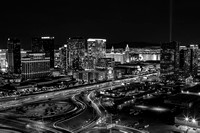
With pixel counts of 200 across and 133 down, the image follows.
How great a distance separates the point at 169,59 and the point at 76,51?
27.2 meters

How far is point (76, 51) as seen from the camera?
72812mm

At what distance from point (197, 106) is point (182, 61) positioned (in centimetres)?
3866

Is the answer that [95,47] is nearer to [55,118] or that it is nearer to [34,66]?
[34,66]

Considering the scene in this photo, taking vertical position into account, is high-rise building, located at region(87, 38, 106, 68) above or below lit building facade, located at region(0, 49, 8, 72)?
above

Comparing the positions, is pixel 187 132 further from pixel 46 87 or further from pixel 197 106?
pixel 46 87

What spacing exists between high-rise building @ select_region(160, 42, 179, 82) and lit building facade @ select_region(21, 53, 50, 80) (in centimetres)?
2754

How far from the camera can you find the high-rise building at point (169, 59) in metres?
57.3

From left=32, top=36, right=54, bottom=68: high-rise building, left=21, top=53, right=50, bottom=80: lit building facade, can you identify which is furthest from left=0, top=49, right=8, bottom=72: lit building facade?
left=21, top=53, right=50, bottom=80: lit building facade

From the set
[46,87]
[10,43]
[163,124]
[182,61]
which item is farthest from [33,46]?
[163,124]

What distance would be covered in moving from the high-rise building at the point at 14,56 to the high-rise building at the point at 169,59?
33.8 metres

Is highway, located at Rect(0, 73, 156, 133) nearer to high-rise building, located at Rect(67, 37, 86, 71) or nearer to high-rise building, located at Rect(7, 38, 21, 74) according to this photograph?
high-rise building, located at Rect(7, 38, 21, 74)

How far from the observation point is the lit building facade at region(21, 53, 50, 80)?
5609 centimetres

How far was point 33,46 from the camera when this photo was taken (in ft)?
266

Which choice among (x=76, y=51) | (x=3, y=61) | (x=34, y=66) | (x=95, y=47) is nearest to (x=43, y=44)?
(x=3, y=61)
